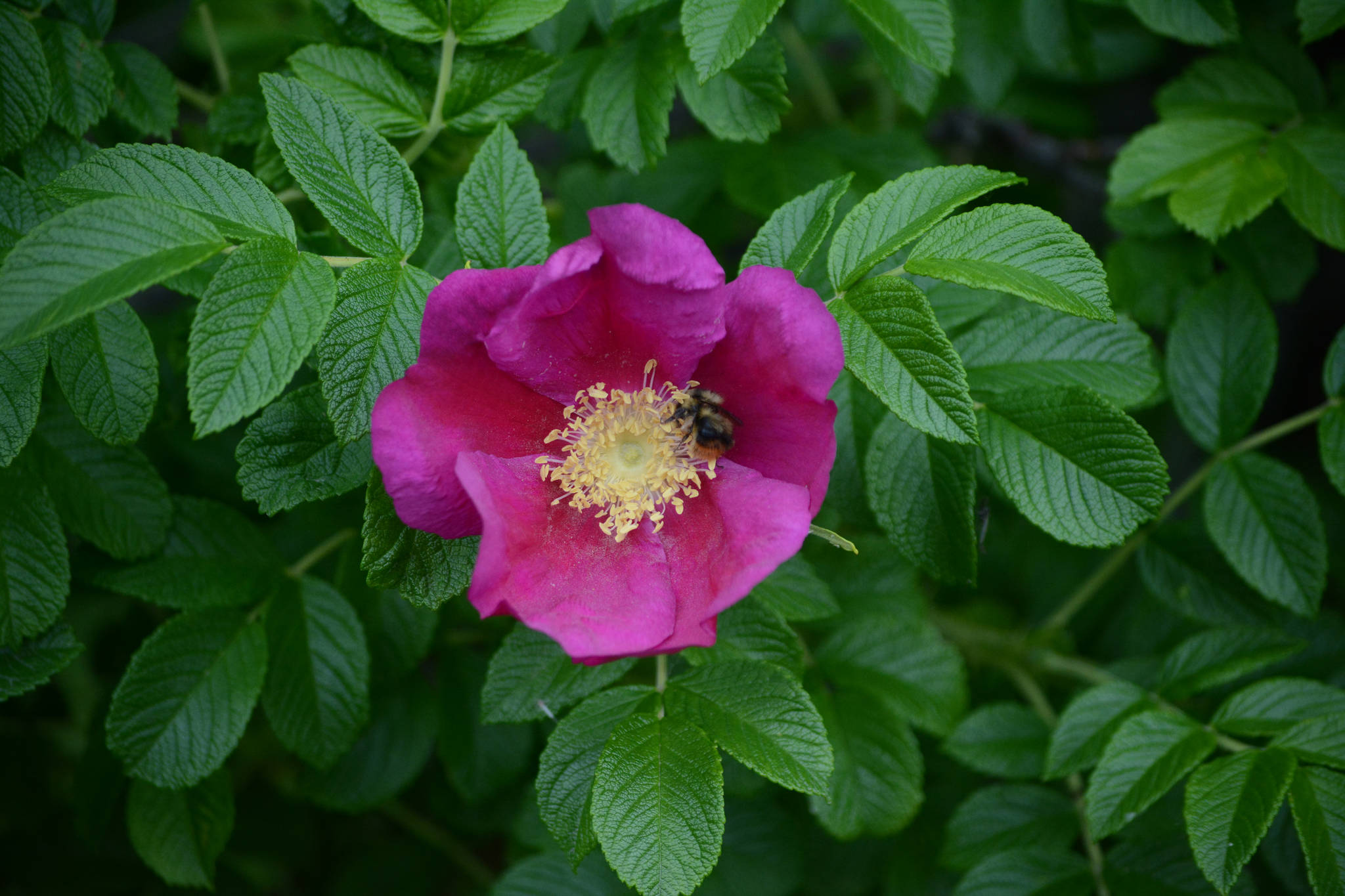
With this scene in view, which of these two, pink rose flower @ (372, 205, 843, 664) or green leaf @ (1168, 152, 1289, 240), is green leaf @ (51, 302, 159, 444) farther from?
green leaf @ (1168, 152, 1289, 240)

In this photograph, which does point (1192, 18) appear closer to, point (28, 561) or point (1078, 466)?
point (1078, 466)

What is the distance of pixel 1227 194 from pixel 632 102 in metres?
1.16

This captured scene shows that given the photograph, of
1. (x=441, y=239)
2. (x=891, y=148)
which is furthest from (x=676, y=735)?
(x=891, y=148)

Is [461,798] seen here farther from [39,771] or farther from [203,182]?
[203,182]

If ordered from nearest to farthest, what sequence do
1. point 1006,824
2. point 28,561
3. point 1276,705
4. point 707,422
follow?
point 707,422 → point 28,561 → point 1276,705 → point 1006,824

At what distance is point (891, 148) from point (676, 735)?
159 cm

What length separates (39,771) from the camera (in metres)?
2.43

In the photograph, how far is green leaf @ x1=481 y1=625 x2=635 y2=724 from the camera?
4.79 ft

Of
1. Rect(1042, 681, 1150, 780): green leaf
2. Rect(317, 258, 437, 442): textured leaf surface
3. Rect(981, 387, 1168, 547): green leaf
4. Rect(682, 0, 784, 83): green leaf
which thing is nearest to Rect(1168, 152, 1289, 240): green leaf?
Rect(981, 387, 1168, 547): green leaf

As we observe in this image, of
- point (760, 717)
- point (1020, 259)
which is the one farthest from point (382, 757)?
point (1020, 259)

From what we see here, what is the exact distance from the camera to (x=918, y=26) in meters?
1.52

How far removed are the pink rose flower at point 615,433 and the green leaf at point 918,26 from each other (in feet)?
1.78

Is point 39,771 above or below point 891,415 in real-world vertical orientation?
below

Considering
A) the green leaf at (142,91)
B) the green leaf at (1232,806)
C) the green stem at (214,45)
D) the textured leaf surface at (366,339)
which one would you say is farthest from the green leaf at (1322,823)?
the green stem at (214,45)
